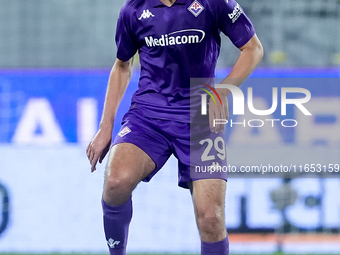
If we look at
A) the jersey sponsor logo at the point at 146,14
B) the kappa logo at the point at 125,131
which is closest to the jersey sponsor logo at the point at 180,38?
the jersey sponsor logo at the point at 146,14

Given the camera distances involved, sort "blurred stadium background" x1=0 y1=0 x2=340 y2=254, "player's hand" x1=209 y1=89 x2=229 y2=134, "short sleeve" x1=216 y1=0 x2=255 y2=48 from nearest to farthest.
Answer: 1. "player's hand" x1=209 y1=89 x2=229 y2=134
2. "short sleeve" x1=216 y1=0 x2=255 y2=48
3. "blurred stadium background" x1=0 y1=0 x2=340 y2=254

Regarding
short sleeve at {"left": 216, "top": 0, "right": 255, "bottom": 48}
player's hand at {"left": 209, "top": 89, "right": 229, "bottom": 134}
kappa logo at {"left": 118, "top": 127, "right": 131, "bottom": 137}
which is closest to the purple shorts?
kappa logo at {"left": 118, "top": 127, "right": 131, "bottom": 137}

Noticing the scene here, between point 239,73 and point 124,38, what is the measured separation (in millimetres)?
615

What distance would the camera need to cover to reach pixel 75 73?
443 centimetres

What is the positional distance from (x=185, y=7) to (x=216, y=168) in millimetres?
805

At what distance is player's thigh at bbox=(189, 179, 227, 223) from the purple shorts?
0.04 m

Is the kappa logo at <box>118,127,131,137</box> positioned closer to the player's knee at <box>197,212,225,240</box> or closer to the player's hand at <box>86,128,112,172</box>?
the player's hand at <box>86,128,112,172</box>

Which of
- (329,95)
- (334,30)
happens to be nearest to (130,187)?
(329,95)

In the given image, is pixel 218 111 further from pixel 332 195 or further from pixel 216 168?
pixel 332 195

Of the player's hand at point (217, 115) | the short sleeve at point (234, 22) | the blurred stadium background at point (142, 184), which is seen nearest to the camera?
the player's hand at point (217, 115)

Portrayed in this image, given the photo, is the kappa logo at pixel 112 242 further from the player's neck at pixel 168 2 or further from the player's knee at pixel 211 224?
the player's neck at pixel 168 2

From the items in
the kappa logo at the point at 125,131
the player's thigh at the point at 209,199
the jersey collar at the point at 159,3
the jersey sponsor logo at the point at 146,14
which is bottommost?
the player's thigh at the point at 209,199

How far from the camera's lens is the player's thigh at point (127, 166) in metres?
2.39

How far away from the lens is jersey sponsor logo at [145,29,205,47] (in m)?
2.51
